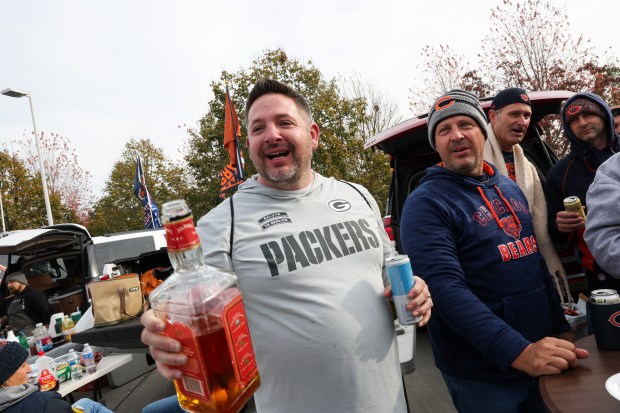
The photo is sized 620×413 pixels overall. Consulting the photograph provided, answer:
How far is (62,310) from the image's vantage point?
6992 millimetres

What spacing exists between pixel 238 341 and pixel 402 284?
75cm

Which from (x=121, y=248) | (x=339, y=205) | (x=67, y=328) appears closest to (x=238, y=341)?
(x=339, y=205)

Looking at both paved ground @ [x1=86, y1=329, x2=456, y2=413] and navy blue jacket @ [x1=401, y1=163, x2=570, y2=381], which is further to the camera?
paved ground @ [x1=86, y1=329, x2=456, y2=413]

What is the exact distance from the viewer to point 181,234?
957 millimetres

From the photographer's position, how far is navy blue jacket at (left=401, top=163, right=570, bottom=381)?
171 centimetres

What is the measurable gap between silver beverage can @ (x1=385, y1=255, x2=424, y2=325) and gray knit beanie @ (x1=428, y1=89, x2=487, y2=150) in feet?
2.90

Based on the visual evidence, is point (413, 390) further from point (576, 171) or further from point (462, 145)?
point (462, 145)

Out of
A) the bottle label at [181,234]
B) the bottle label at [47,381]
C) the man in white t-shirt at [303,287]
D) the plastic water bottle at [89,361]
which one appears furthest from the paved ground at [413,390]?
the bottle label at [181,234]

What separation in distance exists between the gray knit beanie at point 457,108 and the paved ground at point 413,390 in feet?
8.65

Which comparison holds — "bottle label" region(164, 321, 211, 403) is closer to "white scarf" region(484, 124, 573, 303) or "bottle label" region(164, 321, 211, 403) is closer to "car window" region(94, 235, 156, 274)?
"white scarf" region(484, 124, 573, 303)

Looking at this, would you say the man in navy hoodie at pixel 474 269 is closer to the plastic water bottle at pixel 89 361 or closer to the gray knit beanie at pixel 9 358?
the gray knit beanie at pixel 9 358

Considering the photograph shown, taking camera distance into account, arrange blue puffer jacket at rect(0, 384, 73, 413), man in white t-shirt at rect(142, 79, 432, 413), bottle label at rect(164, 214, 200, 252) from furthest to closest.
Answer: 1. blue puffer jacket at rect(0, 384, 73, 413)
2. man in white t-shirt at rect(142, 79, 432, 413)
3. bottle label at rect(164, 214, 200, 252)

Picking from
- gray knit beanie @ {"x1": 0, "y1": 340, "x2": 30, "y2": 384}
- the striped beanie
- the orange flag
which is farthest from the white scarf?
the orange flag

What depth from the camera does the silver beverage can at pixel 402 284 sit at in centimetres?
152
